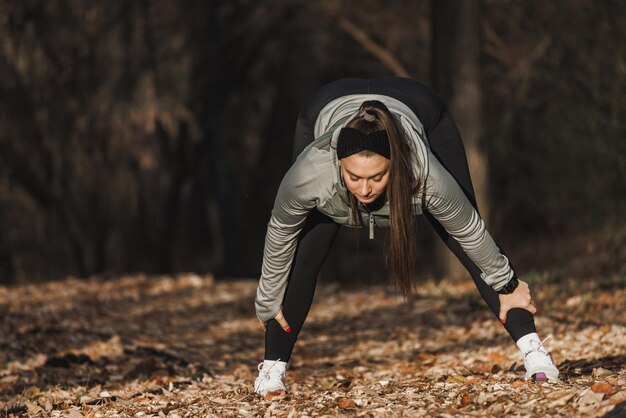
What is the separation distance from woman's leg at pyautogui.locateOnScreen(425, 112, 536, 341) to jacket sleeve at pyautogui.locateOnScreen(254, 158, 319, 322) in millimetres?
694

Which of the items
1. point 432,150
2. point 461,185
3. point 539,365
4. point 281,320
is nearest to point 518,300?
point 539,365

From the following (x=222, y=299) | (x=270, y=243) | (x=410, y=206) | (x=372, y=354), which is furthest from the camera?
(x=222, y=299)

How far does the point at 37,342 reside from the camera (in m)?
7.45

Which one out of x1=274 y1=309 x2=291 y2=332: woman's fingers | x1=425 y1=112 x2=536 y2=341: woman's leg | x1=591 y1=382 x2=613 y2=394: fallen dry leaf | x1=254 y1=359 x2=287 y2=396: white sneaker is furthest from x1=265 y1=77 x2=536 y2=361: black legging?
x1=591 y1=382 x2=613 y2=394: fallen dry leaf

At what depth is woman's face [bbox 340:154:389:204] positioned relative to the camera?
3863mm

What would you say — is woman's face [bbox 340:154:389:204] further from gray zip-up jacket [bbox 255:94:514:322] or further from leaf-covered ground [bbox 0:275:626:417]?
leaf-covered ground [bbox 0:275:626:417]

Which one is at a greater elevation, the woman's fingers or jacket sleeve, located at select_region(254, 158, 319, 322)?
jacket sleeve, located at select_region(254, 158, 319, 322)

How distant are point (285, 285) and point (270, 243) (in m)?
0.36

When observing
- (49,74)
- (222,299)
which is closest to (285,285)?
(222,299)

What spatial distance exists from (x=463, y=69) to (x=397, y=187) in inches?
283

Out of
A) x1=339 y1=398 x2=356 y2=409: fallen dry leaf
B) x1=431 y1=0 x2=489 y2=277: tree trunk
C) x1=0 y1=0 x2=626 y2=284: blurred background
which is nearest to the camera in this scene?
x1=339 y1=398 x2=356 y2=409: fallen dry leaf

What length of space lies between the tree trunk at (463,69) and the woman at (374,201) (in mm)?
6213

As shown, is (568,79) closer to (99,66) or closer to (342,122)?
(99,66)

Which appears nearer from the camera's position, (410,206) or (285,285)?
(410,206)
